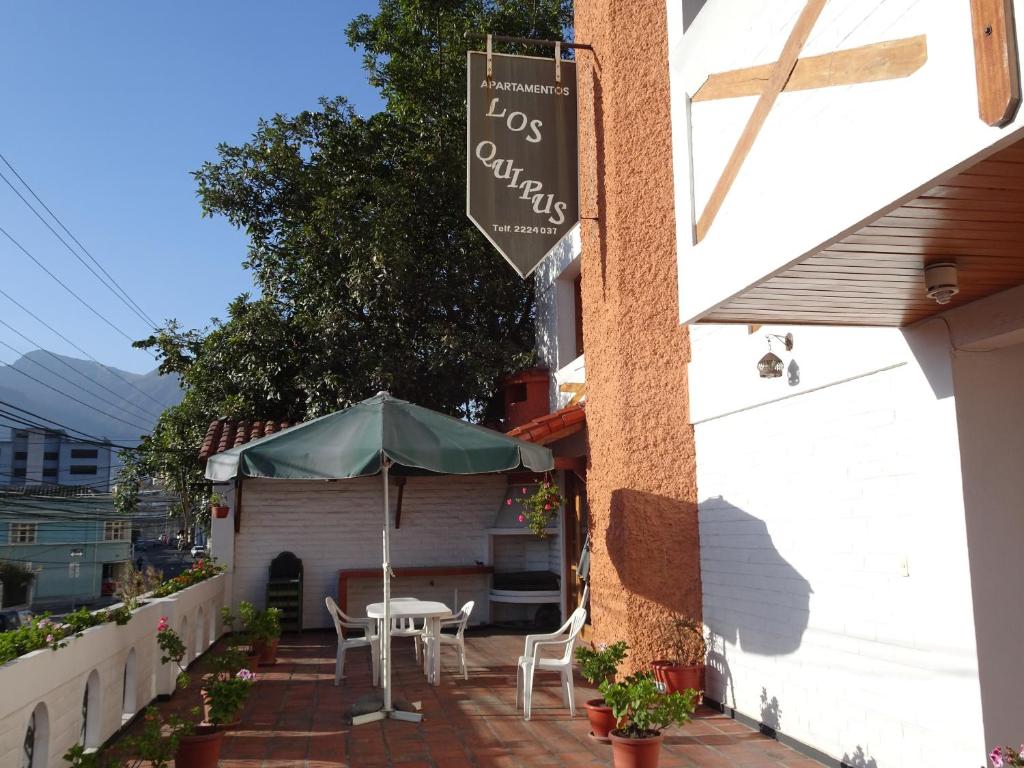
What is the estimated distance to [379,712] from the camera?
21.3 feet

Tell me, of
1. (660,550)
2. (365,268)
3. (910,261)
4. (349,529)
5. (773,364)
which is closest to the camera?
(910,261)

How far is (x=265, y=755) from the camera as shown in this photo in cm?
557

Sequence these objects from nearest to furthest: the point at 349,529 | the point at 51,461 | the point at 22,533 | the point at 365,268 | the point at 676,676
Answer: the point at 676,676
the point at 349,529
the point at 365,268
the point at 22,533
the point at 51,461

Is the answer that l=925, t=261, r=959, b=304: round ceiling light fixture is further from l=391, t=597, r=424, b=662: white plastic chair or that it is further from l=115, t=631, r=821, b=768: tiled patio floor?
l=391, t=597, r=424, b=662: white plastic chair

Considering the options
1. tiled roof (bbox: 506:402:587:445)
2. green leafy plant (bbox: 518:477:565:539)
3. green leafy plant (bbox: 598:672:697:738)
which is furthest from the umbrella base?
tiled roof (bbox: 506:402:587:445)

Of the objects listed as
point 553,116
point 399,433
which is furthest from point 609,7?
point 399,433

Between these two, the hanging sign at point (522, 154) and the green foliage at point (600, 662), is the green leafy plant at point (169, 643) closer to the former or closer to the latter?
the green foliage at point (600, 662)

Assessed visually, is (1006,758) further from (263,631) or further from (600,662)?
(263,631)

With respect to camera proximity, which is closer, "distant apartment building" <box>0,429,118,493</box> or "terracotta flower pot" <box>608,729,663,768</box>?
"terracotta flower pot" <box>608,729,663,768</box>

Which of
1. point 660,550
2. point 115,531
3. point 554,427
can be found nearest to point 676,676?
point 660,550

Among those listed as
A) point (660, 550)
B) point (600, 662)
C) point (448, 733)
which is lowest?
point (448, 733)

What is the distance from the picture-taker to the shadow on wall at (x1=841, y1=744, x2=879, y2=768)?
482 cm

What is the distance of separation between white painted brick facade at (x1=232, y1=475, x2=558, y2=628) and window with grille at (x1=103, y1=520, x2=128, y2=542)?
60312mm

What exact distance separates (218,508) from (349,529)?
5.68 ft
